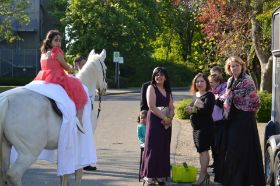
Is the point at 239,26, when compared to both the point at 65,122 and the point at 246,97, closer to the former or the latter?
the point at 246,97

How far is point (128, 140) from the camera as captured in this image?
14.7 meters

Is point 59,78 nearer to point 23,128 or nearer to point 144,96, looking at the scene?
point 23,128

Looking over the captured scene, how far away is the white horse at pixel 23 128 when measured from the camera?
645cm

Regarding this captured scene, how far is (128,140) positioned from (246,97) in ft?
22.9

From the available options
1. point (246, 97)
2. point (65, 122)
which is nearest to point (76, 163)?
point (65, 122)

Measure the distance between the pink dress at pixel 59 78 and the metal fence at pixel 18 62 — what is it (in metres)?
46.9

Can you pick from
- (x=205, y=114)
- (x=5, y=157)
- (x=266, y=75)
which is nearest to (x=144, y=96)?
(x=205, y=114)

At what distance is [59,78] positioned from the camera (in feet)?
23.3

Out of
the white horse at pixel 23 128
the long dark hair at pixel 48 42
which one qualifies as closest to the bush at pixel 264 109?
the long dark hair at pixel 48 42

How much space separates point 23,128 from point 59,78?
94 centimetres

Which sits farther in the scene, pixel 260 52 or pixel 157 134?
pixel 260 52

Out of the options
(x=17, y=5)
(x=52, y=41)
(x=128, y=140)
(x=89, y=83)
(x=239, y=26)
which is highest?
(x=17, y=5)

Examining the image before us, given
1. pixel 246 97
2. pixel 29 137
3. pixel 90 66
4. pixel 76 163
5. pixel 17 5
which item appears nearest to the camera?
pixel 29 137

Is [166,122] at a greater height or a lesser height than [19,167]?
greater
